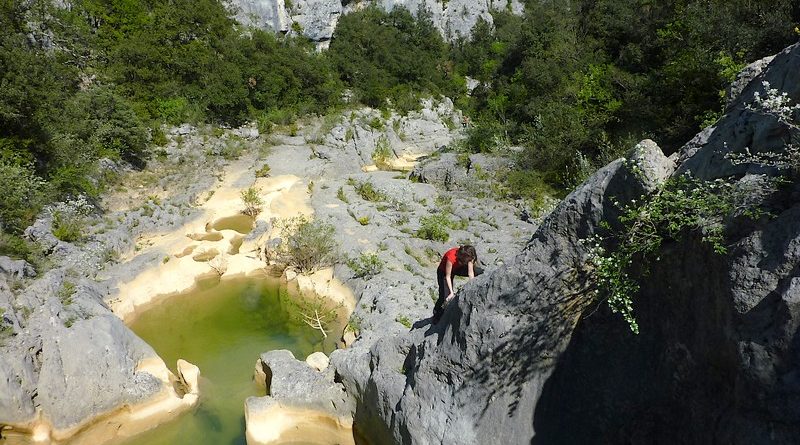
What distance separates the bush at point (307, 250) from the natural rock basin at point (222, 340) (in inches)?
33.0

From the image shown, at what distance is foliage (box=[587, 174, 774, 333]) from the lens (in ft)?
11.8

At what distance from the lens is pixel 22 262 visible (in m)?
10.0

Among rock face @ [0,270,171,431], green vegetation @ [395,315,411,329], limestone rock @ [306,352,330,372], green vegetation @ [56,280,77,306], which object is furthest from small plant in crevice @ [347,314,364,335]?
green vegetation @ [56,280,77,306]

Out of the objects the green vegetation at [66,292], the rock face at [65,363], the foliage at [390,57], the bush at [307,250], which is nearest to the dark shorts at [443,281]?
the rock face at [65,363]

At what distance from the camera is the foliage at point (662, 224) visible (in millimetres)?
3602

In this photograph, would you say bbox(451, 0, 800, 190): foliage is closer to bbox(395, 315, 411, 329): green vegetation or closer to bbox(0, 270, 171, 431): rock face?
bbox(395, 315, 411, 329): green vegetation

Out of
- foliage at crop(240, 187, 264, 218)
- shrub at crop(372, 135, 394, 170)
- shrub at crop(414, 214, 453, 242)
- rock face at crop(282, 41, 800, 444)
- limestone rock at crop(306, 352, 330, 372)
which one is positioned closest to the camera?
rock face at crop(282, 41, 800, 444)

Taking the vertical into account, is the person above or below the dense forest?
below

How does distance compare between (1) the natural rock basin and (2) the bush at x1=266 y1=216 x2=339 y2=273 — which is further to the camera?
(2) the bush at x1=266 y1=216 x2=339 y2=273

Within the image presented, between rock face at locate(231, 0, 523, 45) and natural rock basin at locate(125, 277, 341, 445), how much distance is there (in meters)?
25.3

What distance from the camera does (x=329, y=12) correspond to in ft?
121

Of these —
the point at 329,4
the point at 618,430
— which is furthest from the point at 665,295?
the point at 329,4

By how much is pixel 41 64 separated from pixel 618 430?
1753 cm

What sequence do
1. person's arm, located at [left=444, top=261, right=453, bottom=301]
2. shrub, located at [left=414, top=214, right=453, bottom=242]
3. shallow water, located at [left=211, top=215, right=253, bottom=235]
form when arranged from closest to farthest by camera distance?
person's arm, located at [left=444, top=261, right=453, bottom=301] → shrub, located at [left=414, top=214, right=453, bottom=242] → shallow water, located at [left=211, top=215, right=253, bottom=235]
